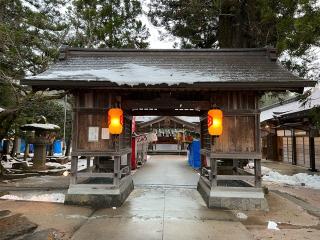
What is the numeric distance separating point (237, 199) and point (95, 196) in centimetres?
441

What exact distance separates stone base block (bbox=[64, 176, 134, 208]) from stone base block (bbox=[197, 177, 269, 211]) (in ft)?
9.56

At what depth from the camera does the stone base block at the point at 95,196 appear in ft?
32.2

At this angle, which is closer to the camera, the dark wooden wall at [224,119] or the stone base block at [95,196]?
the stone base block at [95,196]

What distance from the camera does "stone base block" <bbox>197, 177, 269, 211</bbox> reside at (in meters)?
9.57

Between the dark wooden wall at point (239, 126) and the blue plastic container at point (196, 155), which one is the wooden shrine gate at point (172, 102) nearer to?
the dark wooden wall at point (239, 126)

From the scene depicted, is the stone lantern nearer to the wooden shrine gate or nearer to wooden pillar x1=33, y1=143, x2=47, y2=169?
wooden pillar x1=33, y1=143, x2=47, y2=169

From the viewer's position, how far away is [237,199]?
9641mm

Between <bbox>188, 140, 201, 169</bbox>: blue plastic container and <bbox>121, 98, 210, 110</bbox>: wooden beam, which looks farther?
<bbox>188, 140, 201, 169</bbox>: blue plastic container

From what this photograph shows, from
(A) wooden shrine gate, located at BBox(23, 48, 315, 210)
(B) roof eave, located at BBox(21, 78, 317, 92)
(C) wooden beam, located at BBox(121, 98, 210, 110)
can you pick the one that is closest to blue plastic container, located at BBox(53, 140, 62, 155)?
(A) wooden shrine gate, located at BBox(23, 48, 315, 210)

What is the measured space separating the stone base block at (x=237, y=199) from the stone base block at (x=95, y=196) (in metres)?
2.91

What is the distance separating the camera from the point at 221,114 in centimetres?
965

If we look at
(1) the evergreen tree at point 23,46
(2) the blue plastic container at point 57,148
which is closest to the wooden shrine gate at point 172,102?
(1) the evergreen tree at point 23,46

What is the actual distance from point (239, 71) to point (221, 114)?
5.85ft

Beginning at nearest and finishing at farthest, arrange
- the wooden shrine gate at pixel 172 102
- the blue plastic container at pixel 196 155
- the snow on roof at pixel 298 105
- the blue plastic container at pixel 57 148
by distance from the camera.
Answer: the wooden shrine gate at pixel 172 102 → the snow on roof at pixel 298 105 → the blue plastic container at pixel 196 155 → the blue plastic container at pixel 57 148
